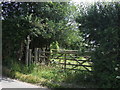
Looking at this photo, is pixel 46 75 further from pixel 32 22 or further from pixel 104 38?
pixel 104 38

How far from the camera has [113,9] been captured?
505 cm

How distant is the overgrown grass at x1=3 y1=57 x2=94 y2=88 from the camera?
18.5ft

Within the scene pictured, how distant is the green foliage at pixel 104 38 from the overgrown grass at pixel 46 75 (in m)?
0.68

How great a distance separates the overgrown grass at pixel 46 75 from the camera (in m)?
5.65

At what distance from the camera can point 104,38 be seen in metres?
4.94

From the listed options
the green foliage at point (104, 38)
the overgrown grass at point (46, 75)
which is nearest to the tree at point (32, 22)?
the overgrown grass at point (46, 75)

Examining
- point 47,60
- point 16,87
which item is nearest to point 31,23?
point 47,60

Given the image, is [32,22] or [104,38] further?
[32,22]

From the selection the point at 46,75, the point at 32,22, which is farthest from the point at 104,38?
the point at 32,22

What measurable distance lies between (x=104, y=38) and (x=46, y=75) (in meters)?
3.39

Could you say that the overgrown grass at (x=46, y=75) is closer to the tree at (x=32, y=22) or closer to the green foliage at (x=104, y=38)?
the green foliage at (x=104, y=38)

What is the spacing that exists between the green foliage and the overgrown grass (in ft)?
2.23

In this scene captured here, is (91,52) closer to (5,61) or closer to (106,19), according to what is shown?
(106,19)

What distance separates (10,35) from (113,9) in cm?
581
